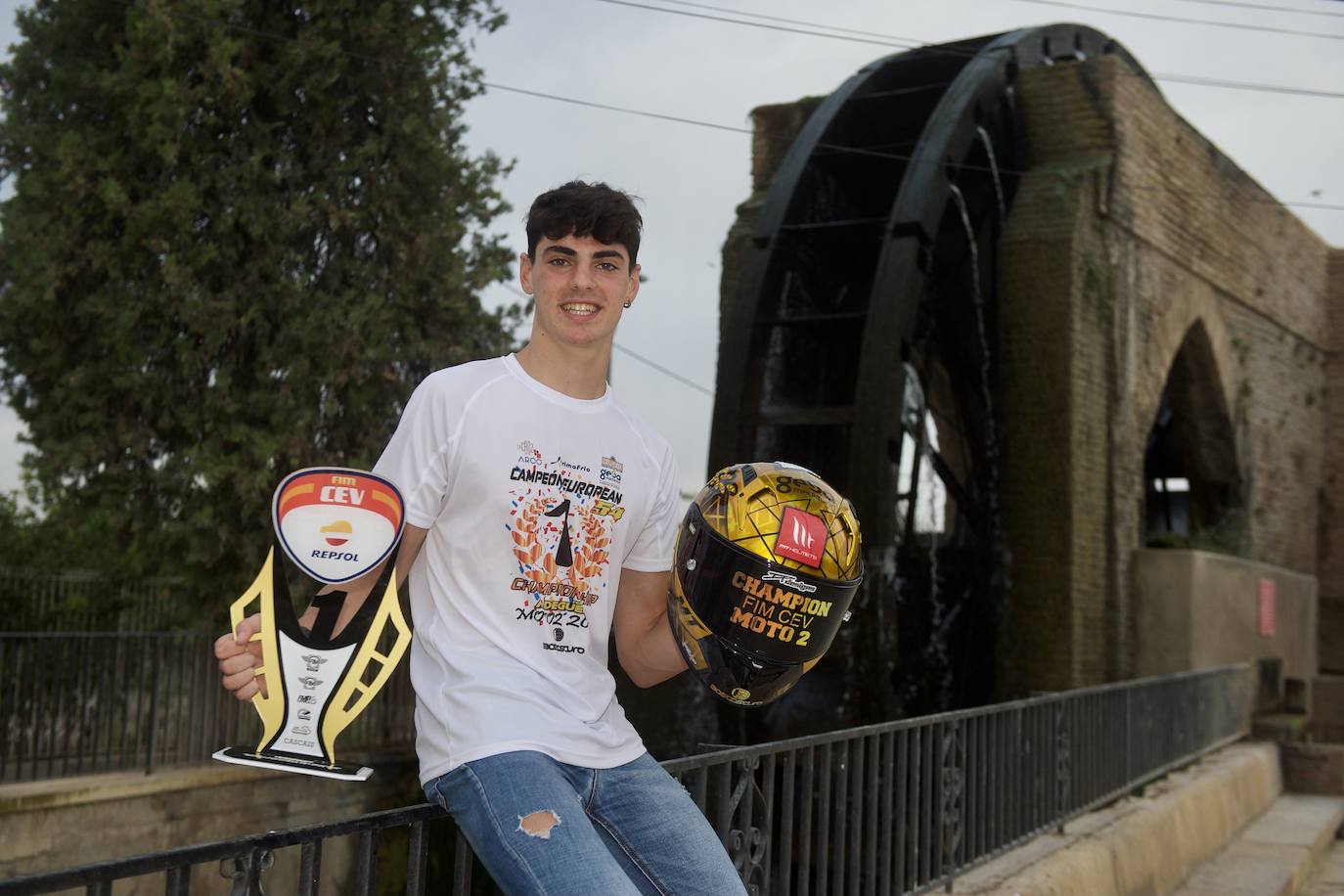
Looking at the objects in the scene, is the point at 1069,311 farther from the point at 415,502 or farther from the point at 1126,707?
the point at 415,502

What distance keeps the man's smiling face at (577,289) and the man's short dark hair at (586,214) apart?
14 mm

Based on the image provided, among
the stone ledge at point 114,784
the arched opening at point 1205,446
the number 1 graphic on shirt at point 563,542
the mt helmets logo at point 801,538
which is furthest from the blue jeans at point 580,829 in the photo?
the arched opening at point 1205,446

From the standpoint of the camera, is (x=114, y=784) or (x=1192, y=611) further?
(x=1192, y=611)

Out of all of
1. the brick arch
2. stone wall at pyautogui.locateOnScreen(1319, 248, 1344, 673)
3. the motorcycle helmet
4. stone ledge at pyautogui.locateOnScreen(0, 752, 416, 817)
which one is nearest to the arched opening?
the brick arch

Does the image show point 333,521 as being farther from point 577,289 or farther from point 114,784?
point 114,784

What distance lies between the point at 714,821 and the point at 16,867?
8572mm

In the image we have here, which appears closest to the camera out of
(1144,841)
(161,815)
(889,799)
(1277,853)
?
(889,799)

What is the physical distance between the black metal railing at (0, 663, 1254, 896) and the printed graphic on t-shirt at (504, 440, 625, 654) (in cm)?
47

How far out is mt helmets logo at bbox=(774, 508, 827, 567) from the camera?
7.36ft

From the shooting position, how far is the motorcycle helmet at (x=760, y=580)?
7.32 feet

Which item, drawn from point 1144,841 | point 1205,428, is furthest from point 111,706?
point 1205,428

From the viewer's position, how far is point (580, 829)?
2.05 m

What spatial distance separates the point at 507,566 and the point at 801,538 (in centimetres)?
49

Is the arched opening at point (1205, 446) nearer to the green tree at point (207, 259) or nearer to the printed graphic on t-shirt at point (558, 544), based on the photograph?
the green tree at point (207, 259)
